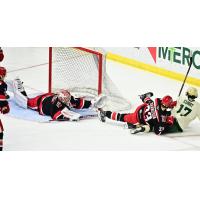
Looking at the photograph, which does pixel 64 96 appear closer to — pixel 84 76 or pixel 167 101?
pixel 84 76

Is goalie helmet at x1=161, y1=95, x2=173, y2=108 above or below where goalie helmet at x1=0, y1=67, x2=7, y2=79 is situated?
below

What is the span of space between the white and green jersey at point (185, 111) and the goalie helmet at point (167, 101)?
0.05 meters

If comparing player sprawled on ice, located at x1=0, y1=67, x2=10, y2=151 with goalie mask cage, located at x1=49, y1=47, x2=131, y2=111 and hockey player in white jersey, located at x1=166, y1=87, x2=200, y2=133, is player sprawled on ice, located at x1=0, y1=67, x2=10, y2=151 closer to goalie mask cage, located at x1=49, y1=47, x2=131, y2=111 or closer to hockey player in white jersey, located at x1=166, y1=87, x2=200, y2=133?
goalie mask cage, located at x1=49, y1=47, x2=131, y2=111

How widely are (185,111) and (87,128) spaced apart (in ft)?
1.89

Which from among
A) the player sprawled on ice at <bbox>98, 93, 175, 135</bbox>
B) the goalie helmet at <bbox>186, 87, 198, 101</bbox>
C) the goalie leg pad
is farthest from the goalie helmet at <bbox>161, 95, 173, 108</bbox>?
the goalie leg pad

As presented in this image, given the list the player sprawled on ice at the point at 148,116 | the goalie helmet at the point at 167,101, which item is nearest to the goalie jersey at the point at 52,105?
the player sprawled on ice at the point at 148,116

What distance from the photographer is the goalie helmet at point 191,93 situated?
406 centimetres

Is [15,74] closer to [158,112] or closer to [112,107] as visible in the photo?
[112,107]

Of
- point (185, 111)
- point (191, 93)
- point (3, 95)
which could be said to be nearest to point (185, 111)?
point (185, 111)

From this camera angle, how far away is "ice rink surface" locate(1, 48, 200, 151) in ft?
13.1

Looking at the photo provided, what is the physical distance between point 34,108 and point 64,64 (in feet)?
1.03

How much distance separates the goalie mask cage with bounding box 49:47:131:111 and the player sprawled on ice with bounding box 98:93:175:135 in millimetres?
50

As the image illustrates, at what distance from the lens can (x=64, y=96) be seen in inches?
165
